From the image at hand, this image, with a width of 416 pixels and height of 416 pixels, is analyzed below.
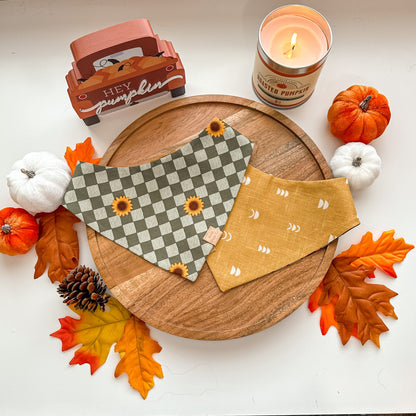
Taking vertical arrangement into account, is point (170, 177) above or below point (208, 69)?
below

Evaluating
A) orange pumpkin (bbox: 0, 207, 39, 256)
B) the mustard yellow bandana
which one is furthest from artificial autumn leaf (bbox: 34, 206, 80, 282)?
the mustard yellow bandana

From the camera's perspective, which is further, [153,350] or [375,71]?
[375,71]

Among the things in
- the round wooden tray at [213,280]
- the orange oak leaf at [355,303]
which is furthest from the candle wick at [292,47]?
the orange oak leaf at [355,303]

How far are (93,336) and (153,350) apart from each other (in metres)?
0.12

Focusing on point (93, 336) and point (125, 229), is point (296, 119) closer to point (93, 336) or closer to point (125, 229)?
point (125, 229)

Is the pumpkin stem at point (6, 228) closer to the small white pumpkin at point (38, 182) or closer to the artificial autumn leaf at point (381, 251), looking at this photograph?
the small white pumpkin at point (38, 182)

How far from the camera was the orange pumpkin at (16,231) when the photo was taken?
2.47ft

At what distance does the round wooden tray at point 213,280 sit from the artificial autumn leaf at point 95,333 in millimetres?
52

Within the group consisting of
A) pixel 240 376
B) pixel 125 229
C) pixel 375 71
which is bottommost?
pixel 240 376

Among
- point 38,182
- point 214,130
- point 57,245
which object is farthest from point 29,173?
point 214,130

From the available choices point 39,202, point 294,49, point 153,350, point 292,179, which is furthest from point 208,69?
point 153,350

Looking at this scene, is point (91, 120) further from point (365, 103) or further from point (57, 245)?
point (365, 103)

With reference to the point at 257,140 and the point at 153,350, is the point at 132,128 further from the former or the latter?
the point at 153,350

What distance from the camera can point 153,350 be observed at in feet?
2.52
